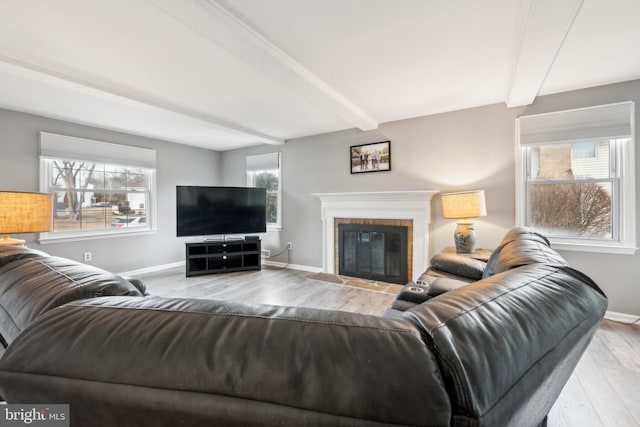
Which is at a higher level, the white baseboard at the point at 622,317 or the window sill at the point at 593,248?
the window sill at the point at 593,248

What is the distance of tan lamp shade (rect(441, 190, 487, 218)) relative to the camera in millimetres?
2824

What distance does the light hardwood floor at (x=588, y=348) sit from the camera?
4.80 feet

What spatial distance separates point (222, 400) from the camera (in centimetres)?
42

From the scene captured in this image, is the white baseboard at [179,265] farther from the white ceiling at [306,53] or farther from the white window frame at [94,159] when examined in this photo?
the white ceiling at [306,53]

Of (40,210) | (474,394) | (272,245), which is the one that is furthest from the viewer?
(272,245)

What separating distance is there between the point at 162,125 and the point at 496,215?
180 inches

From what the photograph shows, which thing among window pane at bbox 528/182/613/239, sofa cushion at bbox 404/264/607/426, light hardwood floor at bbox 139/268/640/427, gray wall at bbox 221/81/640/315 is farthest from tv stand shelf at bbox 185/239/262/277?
sofa cushion at bbox 404/264/607/426

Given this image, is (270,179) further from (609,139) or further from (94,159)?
(609,139)

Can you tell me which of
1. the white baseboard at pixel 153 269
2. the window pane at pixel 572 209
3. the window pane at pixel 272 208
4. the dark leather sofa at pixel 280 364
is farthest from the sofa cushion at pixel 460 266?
the white baseboard at pixel 153 269

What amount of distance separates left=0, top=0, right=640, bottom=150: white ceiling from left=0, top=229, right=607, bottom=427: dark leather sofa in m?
1.65

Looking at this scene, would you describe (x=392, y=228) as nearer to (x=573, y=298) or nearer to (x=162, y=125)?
(x=573, y=298)

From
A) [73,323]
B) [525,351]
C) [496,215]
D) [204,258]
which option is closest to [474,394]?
[525,351]

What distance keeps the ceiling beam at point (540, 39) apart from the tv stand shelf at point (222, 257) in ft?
12.9

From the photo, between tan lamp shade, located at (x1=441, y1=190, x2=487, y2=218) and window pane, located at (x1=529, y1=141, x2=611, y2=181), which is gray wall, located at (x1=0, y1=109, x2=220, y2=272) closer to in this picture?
tan lamp shade, located at (x1=441, y1=190, x2=487, y2=218)
